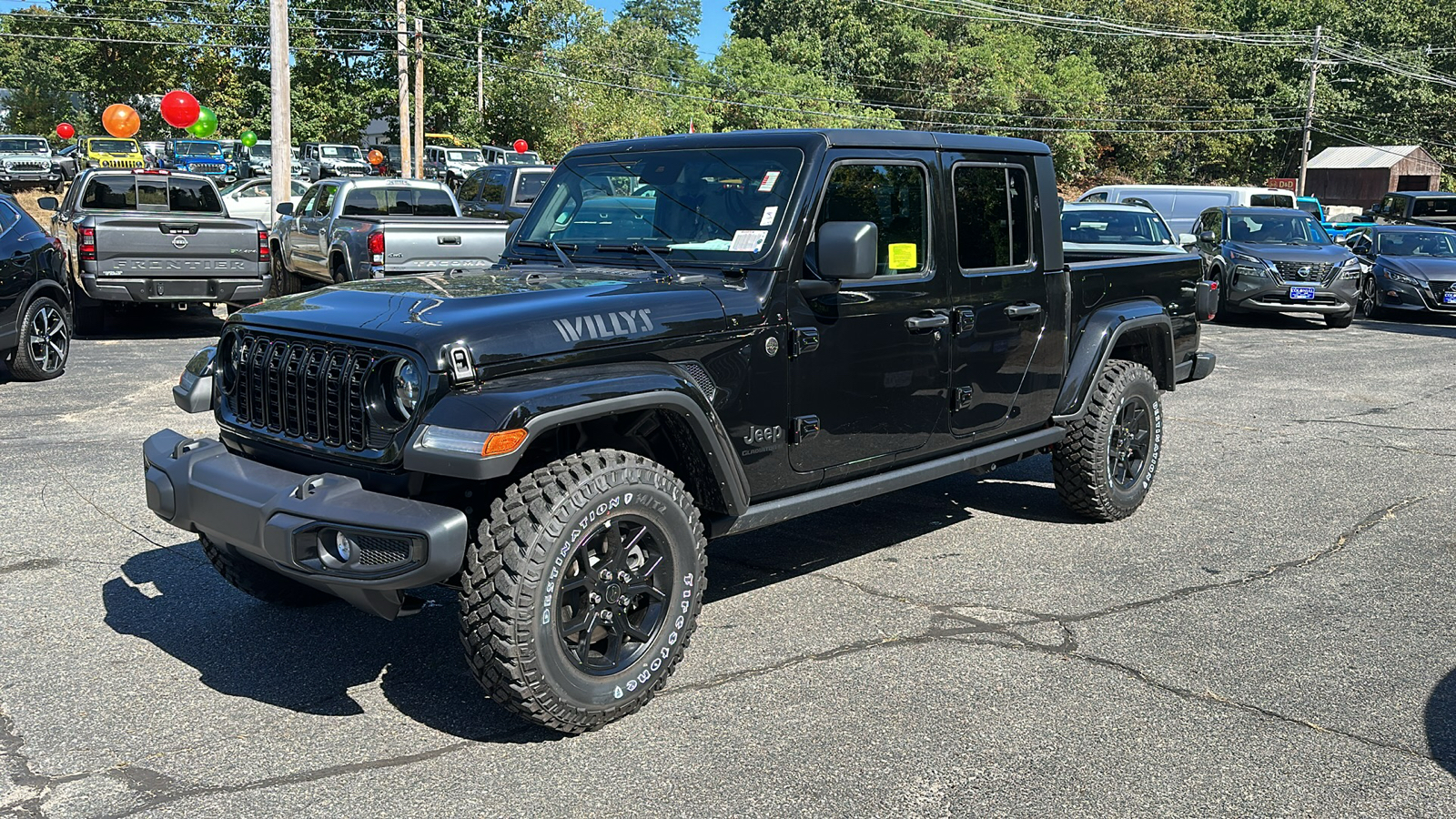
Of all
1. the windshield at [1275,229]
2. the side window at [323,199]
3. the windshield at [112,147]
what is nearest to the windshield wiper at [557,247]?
the side window at [323,199]

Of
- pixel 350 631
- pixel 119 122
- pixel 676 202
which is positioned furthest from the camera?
pixel 119 122

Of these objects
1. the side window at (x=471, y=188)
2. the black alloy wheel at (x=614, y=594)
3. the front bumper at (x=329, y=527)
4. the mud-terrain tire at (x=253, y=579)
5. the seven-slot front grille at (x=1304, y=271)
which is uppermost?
the side window at (x=471, y=188)

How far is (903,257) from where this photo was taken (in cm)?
509

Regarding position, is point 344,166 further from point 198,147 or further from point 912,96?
point 912,96

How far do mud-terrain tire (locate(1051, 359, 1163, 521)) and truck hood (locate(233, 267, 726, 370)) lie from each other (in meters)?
2.69

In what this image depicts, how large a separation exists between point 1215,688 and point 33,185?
147 feet

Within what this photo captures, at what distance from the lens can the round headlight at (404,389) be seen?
380cm

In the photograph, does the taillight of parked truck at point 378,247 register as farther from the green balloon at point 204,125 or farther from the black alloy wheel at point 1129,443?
the green balloon at point 204,125

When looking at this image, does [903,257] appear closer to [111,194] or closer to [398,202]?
[398,202]

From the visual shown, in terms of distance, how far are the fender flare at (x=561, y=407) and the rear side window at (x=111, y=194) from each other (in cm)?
1232

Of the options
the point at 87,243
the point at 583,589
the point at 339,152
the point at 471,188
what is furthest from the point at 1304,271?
the point at 339,152

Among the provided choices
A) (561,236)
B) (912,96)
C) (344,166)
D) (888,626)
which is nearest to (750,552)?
(888,626)

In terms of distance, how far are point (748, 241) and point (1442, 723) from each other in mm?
2915

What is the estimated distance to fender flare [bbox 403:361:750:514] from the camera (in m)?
3.60
